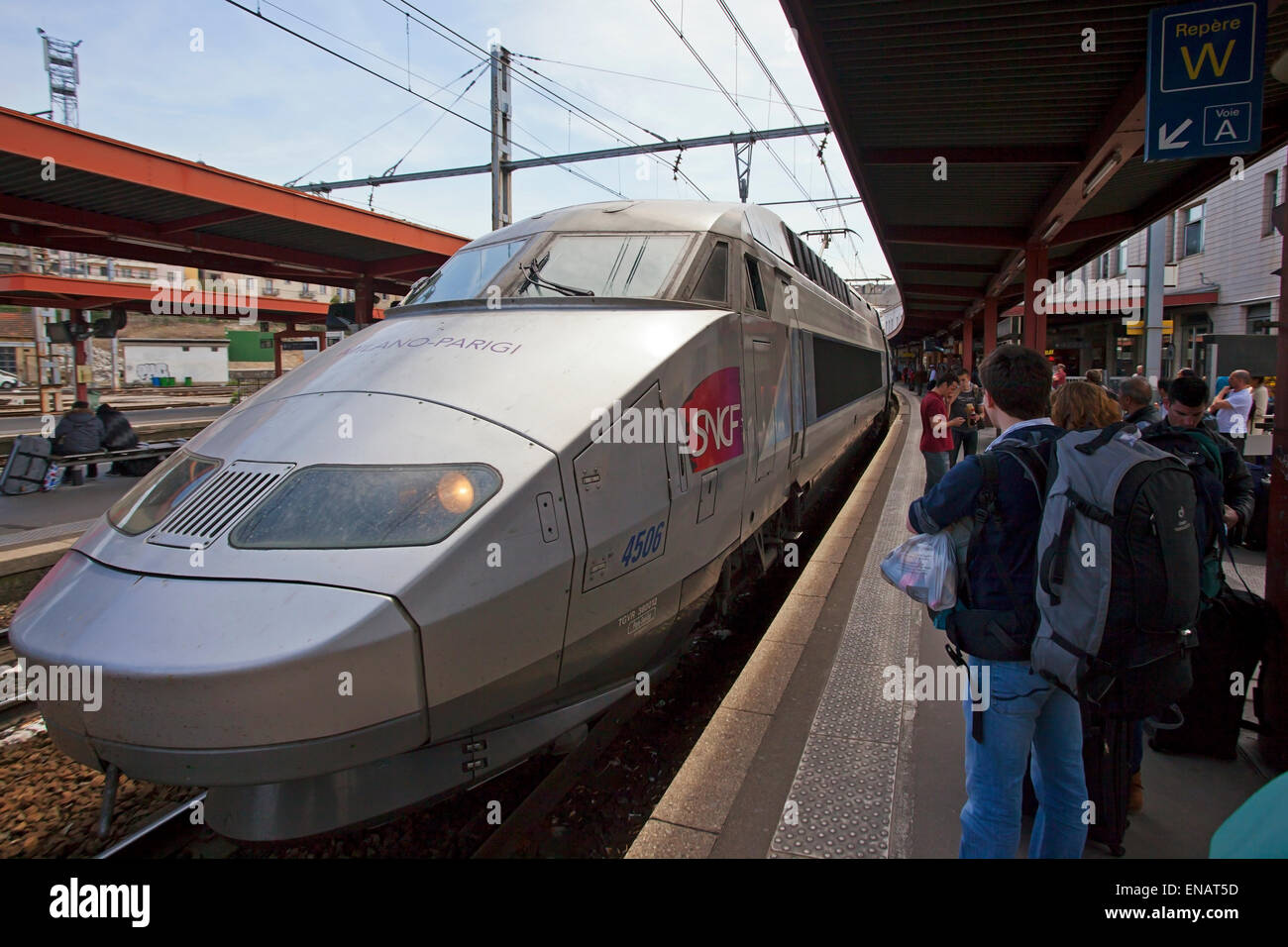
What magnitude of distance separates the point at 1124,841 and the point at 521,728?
2238 millimetres

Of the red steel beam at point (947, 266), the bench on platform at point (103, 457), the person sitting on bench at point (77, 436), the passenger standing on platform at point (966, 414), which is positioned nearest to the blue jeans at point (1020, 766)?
the passenger standing on platform at point (966, 414)

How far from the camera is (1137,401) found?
4090 millimetres

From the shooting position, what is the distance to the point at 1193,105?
15.3 feet

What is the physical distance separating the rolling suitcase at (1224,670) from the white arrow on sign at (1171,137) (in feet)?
9.63

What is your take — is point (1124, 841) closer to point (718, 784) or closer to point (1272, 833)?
point (718, 784)

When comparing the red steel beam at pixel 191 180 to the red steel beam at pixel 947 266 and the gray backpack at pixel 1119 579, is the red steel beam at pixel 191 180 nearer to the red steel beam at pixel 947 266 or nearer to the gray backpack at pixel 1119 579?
the red steel beam at pixel 947 266

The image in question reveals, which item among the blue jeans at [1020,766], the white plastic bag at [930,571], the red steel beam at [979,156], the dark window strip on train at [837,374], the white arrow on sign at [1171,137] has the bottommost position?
the blue jeans at [1020,766]

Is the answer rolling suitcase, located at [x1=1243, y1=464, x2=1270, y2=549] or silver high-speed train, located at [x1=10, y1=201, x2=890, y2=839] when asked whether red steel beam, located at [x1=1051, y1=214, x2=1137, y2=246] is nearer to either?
rolling suitcase, located at [x1=1243, y1=464, x2=1270, y2=549]

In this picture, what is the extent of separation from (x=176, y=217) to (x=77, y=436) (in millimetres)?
3737

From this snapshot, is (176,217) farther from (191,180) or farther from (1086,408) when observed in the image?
(1086,408)

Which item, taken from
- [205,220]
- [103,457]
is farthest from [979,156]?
[103,457]

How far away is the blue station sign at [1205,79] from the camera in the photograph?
439 cm

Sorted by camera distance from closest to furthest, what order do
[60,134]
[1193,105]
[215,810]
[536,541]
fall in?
[215,810], [536,541], [1193,105], [60,134]
